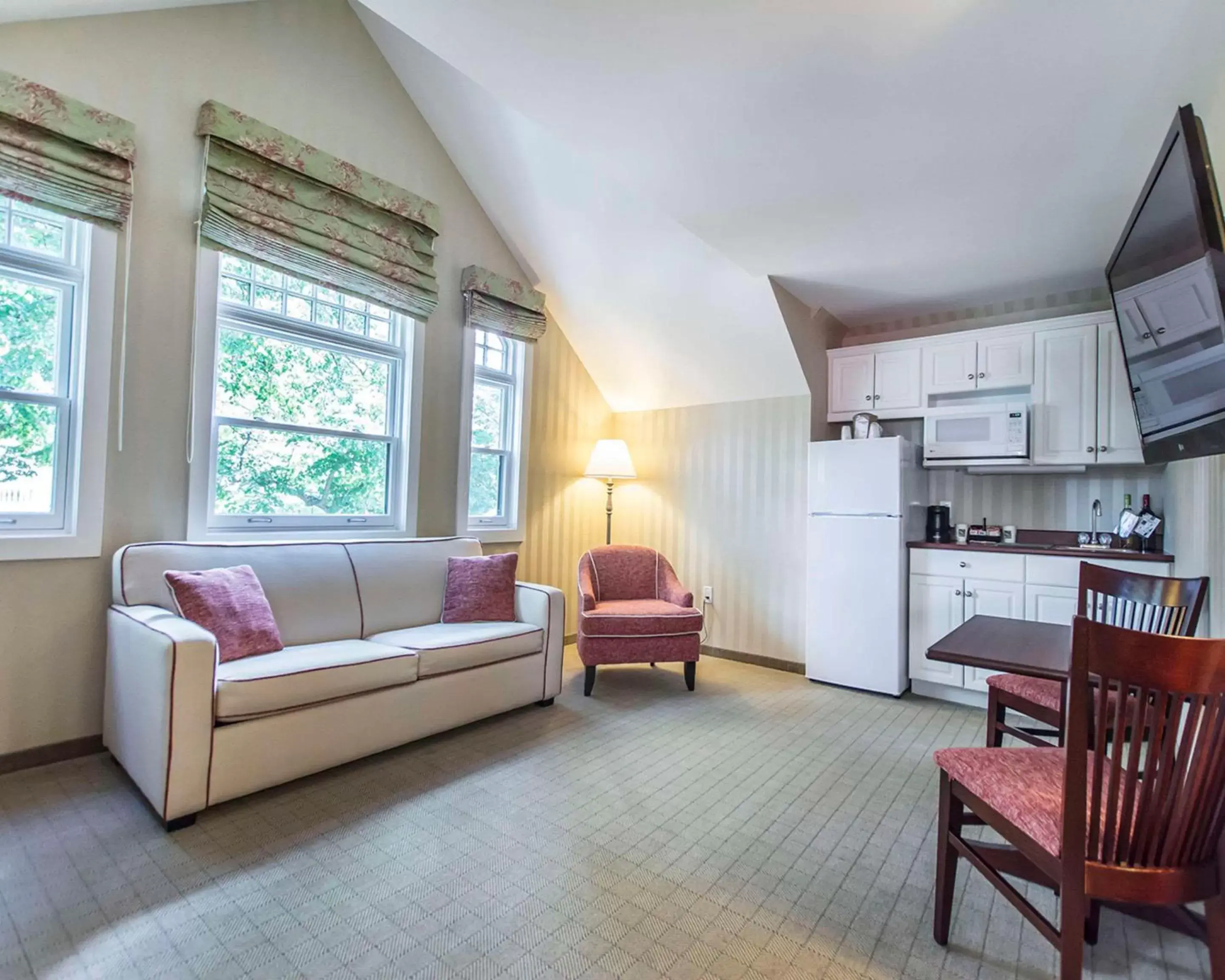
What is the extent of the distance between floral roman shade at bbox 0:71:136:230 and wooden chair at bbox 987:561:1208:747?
3858mm

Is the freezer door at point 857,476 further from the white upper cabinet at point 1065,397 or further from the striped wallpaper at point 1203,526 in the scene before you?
the striped wallpaper at point 1203,526

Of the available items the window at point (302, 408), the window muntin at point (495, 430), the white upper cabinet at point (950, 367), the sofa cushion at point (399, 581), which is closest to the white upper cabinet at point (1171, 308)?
the white upper cabinet at point (950, 367)

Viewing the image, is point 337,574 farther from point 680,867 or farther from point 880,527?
point 880,527

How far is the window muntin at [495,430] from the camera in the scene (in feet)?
13.4

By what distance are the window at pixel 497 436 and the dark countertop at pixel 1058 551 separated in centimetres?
262

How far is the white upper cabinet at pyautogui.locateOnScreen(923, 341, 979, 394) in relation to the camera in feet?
12.2

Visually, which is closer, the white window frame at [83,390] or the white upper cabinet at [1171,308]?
the white upper cabinet at [1171,308]

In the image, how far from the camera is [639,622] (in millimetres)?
3545

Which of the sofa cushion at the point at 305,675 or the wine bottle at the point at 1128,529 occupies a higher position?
the wine bottle at the point at 1128,529

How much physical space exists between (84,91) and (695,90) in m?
2.44

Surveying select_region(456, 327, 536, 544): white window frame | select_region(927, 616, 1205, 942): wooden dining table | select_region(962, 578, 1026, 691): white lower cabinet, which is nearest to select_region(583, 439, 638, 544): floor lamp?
select_region(456, 327, 536, 544): white window frame

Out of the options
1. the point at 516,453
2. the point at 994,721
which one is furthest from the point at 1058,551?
the point at 516,453

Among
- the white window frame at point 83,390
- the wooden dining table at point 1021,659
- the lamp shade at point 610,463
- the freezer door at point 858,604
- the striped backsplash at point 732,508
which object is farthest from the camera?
the lamp shade at point 610,463

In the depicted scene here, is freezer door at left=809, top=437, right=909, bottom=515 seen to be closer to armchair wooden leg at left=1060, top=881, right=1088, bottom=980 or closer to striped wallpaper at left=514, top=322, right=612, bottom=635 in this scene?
striped wallpaper at left=514, top=322, right=612, bottom=635
